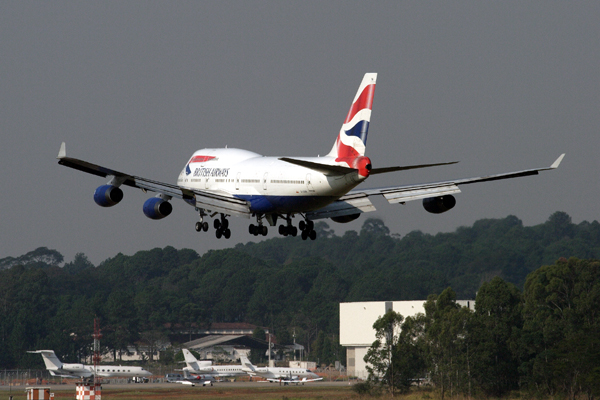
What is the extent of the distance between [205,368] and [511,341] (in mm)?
61687

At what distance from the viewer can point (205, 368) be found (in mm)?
143250

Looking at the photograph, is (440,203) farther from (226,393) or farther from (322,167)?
(226,393)

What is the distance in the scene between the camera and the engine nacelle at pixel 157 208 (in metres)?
52.9

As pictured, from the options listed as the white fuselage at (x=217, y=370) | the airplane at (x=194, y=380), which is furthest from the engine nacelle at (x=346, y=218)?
the white fuselage at (x=217, y=370)

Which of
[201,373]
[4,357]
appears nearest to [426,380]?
[201,373]

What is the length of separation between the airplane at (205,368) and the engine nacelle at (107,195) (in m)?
93.3

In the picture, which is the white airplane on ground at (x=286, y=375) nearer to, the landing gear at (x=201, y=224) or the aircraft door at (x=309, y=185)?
the landing gear at (x=201, y=224)

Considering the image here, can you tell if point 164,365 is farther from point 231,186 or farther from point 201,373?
point 231,186

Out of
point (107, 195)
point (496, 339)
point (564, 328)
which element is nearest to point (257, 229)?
point (107, 195)

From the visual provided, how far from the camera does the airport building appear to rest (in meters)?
126

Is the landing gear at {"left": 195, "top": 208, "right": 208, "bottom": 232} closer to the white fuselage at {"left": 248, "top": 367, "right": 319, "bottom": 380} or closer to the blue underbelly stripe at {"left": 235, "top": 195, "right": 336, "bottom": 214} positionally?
the blue underbelly stripe at {"left": 235, "top": 195, "right": 336, "bottom": 214}

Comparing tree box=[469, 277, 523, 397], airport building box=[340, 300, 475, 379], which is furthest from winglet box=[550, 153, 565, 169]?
airport building box=[340, 300, 475, 379]

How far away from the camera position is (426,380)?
341ft

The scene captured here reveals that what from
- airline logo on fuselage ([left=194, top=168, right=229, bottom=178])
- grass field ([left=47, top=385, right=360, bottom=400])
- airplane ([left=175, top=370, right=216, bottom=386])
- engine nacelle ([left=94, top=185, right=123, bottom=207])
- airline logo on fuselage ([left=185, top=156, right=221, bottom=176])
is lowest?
grass field ([left=47, top=385, right=360, bottom=400])
